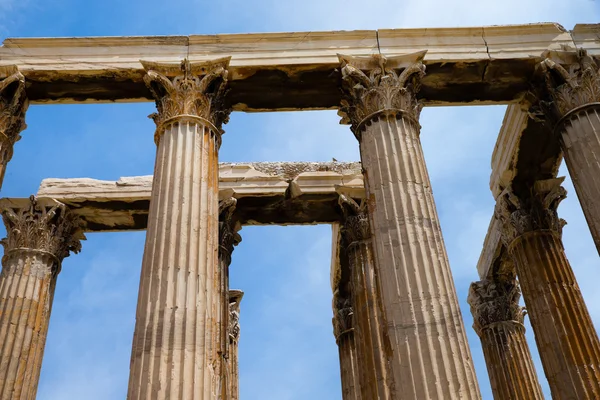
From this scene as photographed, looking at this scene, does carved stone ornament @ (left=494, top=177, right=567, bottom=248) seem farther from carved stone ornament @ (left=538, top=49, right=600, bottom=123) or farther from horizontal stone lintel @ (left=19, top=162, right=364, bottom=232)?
horizontal stone lintel @ (left=19, top=162, right=364, bottom=232)

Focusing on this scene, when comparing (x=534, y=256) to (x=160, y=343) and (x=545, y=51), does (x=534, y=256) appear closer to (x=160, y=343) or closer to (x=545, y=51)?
(x=545, y=51)

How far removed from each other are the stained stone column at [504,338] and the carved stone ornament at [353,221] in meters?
5.85

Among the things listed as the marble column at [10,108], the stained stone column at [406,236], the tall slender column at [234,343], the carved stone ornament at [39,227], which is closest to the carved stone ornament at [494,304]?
the tall slender column at [234,343]

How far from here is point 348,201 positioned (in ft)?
65.4

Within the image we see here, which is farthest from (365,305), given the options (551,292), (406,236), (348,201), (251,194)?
(406,236)

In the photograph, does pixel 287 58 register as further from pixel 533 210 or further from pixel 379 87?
pixel 533 210

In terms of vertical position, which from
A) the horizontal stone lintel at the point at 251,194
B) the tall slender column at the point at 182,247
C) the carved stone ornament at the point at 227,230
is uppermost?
the horizontal stone lintel at the point at 251,194

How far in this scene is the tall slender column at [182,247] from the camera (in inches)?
427

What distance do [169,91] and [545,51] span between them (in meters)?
8.82

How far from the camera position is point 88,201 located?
2014cm

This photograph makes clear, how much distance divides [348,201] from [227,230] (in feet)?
11.8

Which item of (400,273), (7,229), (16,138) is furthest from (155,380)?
(7,229)

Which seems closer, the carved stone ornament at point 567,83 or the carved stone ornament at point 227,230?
the carved stone ornament at point 567,83

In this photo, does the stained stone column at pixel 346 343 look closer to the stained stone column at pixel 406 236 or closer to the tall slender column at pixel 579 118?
the stained stone column at pixel 406 236
